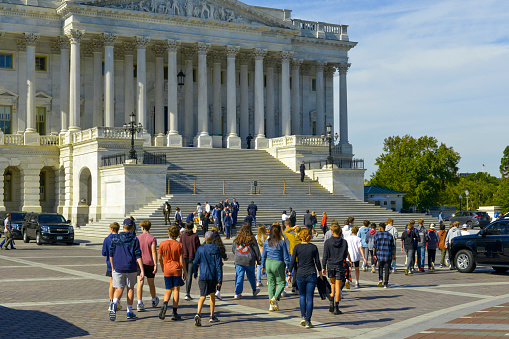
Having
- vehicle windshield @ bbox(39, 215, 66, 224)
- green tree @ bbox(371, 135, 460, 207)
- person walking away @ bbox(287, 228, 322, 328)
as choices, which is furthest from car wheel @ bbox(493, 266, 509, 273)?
green tree @ bbox(371, 135, 460, 207)

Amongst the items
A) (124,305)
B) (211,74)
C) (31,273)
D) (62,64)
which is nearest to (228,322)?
(124,305)

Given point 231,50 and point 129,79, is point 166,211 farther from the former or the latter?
point 231,50

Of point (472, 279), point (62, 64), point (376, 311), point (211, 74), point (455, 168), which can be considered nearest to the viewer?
point (376, 311)

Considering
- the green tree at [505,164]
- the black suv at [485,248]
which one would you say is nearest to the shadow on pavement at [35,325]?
the black suv at [485,248]

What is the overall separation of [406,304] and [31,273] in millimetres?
12433

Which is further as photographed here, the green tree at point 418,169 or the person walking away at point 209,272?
the green tree at point 418,169

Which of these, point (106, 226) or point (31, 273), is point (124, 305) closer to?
point (31, 273)

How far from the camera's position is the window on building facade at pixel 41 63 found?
2459 inches

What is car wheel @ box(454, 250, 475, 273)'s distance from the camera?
25.3 meters

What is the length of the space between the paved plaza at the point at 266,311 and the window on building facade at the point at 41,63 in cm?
4162

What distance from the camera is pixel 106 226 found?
4638 cm

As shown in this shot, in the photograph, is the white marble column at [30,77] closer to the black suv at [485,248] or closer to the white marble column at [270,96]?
the white marble column at [270,96]

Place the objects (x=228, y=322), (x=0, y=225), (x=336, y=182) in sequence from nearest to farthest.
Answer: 1. (x=228, y=322)
2. (x=0, y=225)
3. (x=336, y=182)

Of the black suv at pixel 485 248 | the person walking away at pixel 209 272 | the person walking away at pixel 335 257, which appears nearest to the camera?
the person walking away at pixel 209 272
